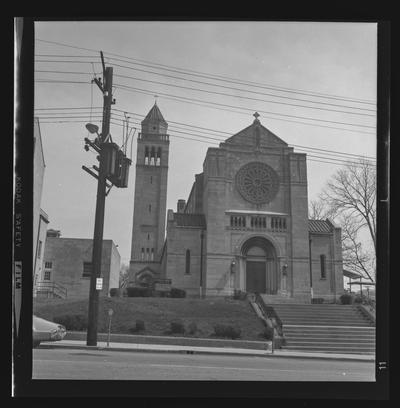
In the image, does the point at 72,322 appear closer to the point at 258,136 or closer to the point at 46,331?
the point at 46,331

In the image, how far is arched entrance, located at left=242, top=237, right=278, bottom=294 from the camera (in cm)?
3694

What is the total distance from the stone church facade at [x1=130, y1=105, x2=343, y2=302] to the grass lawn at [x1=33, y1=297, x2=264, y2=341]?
26.4ft

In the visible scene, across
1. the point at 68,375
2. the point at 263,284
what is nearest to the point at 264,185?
the point at 263,284

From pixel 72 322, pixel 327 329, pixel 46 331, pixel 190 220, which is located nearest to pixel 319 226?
pixel 190 220

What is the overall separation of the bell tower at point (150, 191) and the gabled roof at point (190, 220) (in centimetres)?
1086

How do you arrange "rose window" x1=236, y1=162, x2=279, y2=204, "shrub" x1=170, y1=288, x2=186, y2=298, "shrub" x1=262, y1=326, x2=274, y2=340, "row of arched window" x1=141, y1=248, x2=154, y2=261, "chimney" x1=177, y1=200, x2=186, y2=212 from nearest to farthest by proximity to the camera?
"shrub" x1=262, y1=326, x2=274, y2=340 → "shrub" x1=170, y1=288, x2=186, y2=298 → "rose window" x1=236, y1=162, x2=279, y2=204 → "row of arched window" x1=141, y1=248, x2=154, y2=261 → "chimney" x1=177, y1=200, x2=186, y2=212

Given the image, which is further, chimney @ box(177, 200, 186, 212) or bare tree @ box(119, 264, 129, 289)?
bare tree @ box(119, 264, 129, 289)

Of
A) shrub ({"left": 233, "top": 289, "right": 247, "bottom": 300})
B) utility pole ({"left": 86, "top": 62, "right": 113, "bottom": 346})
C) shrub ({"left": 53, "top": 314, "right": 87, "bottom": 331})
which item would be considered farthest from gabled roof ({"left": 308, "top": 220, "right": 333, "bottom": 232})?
utility pole ({"left": 86, "top": 62, "right": 113, "bottom": 346})

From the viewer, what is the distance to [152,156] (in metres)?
53.8

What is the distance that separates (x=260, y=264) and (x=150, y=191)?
1965 centimetres

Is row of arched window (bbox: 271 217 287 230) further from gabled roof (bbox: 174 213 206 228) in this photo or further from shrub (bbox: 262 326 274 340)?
shrub (bbox: 262 326 274 340)

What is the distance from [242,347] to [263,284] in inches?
719
